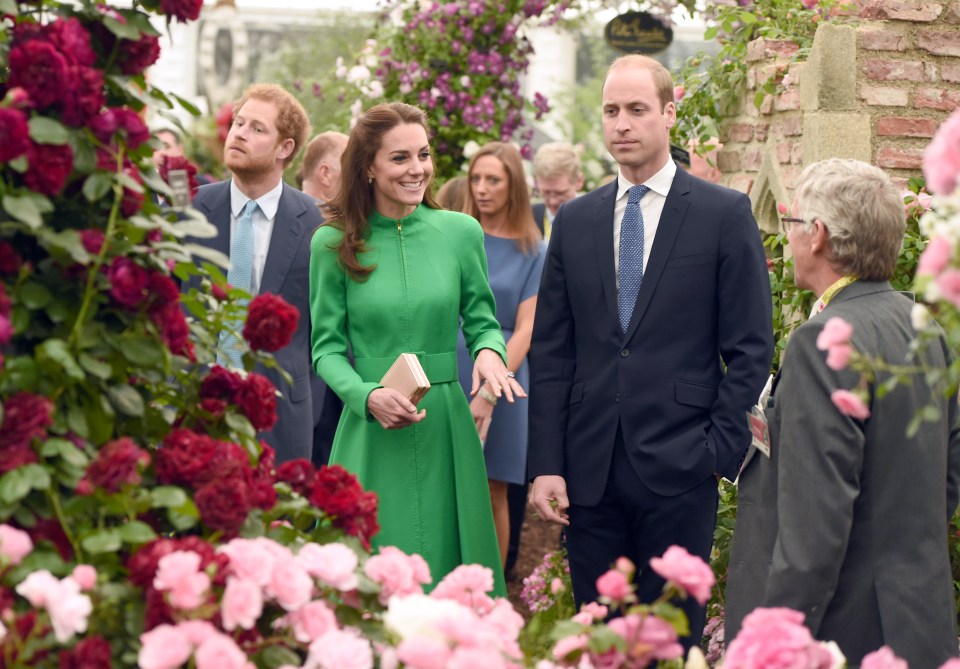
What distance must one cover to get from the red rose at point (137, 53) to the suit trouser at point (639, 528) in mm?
2030

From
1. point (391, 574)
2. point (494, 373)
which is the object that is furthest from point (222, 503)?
point (494, 373)

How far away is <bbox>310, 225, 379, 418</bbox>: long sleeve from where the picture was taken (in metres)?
3.91

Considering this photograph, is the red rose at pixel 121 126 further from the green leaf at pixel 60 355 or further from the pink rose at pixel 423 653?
the pink rose at pixel 423 653

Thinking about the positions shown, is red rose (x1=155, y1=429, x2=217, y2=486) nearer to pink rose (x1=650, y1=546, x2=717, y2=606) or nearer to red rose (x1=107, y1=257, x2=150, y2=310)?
red rose (x1=107, y1=257, x2=150, y2=310)

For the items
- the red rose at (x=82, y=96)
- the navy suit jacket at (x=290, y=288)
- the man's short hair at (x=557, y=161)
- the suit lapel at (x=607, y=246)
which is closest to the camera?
the red rose at (x=82, y=96)

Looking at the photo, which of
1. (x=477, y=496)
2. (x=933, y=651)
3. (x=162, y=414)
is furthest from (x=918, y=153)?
(x=162, y=414)

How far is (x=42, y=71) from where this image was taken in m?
1.94

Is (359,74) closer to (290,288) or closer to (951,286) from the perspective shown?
(290,288)

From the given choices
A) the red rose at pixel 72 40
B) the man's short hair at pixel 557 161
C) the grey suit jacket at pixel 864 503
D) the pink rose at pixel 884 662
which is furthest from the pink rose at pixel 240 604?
the man's short hair at pixel 557 161

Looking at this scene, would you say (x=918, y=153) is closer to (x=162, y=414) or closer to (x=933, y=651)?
(x=933, y=651)

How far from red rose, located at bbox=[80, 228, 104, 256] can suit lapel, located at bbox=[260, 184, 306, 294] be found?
2631 millimetres

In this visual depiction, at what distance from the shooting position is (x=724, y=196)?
3771 millimetres

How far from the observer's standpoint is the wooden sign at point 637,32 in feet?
23.4

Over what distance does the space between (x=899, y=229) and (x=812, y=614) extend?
0.87 m
